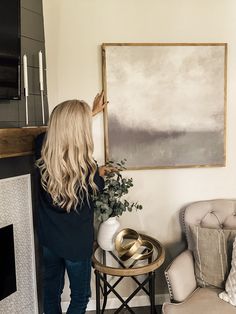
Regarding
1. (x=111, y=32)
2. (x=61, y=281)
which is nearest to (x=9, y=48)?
(x=111, y=32)

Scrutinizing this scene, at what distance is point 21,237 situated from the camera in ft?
6.11

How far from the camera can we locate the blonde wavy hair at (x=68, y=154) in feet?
4.91

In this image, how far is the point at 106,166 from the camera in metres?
2.02

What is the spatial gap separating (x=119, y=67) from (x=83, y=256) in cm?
123

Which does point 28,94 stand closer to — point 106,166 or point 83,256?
point 106,166

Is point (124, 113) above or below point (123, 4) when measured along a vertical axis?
below

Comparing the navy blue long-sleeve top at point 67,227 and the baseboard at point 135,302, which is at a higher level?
the navy blue long-sleeve top at point 67,227

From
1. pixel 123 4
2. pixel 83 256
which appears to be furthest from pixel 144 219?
pixel 123 4

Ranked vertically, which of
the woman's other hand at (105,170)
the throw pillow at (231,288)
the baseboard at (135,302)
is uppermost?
the woman's other hand at (105,170)

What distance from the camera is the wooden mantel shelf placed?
1.58 meters

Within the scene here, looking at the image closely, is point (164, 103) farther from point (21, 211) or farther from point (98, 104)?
point (21, 211)

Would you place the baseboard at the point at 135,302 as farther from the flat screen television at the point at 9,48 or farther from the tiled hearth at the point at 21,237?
the flat screen television at the point at 9,48

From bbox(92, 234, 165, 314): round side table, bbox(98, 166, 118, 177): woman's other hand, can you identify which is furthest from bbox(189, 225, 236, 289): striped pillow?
bbox(98, 166, 118, 177): woman's other hand

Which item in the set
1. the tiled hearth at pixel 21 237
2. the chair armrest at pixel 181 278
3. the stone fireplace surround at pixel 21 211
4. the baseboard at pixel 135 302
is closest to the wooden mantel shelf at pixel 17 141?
the stone fireplace surround at pixel 21 211
